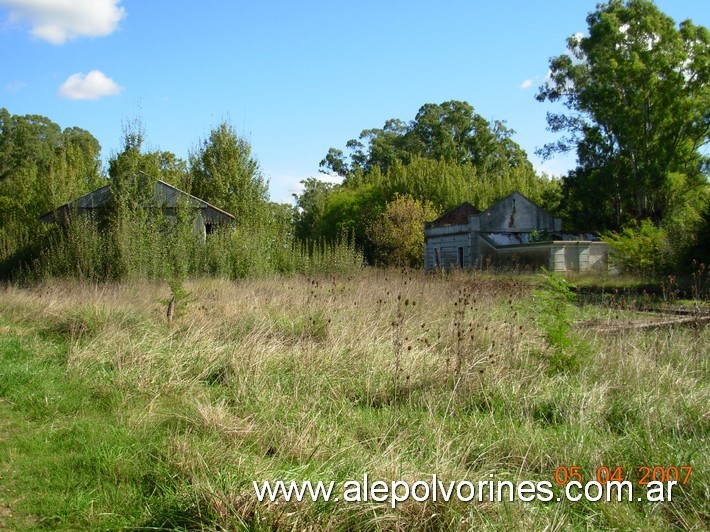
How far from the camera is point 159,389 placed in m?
6.52

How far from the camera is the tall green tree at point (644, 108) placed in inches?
1495

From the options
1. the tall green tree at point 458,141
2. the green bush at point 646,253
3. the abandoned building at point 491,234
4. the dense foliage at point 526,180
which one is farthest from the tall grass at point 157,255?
the tall green tree at point 458,141

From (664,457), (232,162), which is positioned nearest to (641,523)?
(664,457)

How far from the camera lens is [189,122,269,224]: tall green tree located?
33.5 m

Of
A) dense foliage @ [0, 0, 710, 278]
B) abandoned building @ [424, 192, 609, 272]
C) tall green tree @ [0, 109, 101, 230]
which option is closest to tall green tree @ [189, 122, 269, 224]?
dense foliage @ [0, 0, 710, 278]

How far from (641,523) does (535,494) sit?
1.99 ft

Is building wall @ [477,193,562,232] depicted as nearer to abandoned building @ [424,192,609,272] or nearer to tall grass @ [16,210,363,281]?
abandoned building @ [424,192,609,272]

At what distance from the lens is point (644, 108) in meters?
38.9

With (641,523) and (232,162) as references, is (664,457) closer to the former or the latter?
(641,523)
